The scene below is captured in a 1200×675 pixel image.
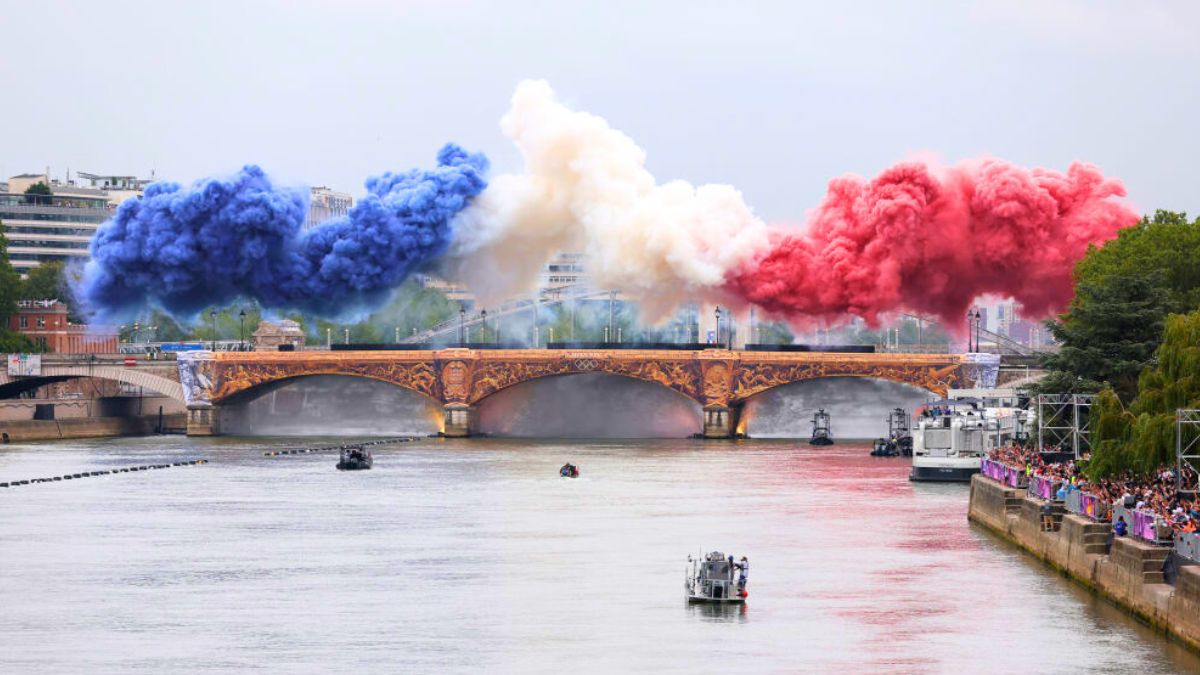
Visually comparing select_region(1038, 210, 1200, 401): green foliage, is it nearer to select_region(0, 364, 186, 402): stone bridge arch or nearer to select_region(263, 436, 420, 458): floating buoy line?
select_region(263, 436, 420, 458): floating buoy line

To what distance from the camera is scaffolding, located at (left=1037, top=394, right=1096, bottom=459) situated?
3930 inches

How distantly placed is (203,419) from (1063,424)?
294ft

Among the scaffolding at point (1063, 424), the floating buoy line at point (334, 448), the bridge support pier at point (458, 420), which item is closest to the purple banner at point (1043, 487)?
the scaffolding at point (1063, 424)

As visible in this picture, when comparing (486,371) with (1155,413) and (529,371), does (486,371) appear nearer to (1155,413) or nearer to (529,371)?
(529,371)

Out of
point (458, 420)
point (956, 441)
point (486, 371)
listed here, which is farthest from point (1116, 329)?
point (458, 420)

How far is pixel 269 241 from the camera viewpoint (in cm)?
17075

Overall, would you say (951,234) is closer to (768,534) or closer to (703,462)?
(703,462)

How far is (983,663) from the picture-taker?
2461 inches

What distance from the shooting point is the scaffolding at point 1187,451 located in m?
69.2

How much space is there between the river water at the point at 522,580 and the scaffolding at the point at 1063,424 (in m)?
5.56

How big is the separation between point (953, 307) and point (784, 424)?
2357 centimetres

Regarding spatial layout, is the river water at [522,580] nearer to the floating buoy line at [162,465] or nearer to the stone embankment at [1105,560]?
the stone embankment at [1105,560]

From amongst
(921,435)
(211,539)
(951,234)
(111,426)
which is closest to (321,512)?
(211,539)

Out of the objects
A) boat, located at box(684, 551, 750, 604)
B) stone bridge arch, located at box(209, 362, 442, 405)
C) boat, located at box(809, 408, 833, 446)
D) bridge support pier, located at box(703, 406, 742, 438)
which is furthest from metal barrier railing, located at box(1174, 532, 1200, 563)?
stone bridge arch, located at box(209, 362, 442, 405)
